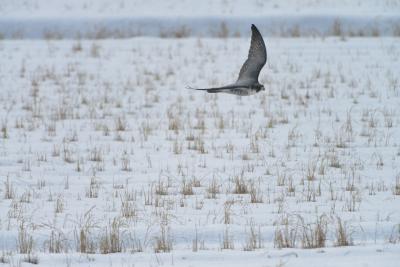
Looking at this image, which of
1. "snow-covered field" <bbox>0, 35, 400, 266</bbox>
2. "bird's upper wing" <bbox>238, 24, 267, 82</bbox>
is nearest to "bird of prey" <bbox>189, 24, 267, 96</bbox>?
"bird's upper wing" <bbox>238, 24, 267, 82</bbox>

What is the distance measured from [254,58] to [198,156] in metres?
Result: 1.55

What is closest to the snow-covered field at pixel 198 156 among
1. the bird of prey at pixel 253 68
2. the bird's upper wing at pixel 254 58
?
the bird of prey at pixel 253 68

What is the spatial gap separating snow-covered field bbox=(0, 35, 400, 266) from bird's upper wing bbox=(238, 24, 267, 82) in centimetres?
106

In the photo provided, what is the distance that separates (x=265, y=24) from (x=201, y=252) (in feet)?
50.1

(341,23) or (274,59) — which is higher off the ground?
(341,23)

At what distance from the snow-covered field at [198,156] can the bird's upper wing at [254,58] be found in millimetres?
1063

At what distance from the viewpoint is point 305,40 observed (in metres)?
18.2

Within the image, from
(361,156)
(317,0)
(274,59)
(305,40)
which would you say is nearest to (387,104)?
(361,156)

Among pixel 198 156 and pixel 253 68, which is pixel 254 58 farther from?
pixel 198 156

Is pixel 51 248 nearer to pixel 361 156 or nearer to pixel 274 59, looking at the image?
pixel 361 156

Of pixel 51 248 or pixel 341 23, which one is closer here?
pixel 51 248

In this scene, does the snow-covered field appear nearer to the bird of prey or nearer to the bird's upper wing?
the bird of prey

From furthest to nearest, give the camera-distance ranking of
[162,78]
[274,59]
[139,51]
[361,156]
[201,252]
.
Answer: [139,51] < [274,59] < [162,78] < [361,156] < [201,252]

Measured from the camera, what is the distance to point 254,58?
888cm
